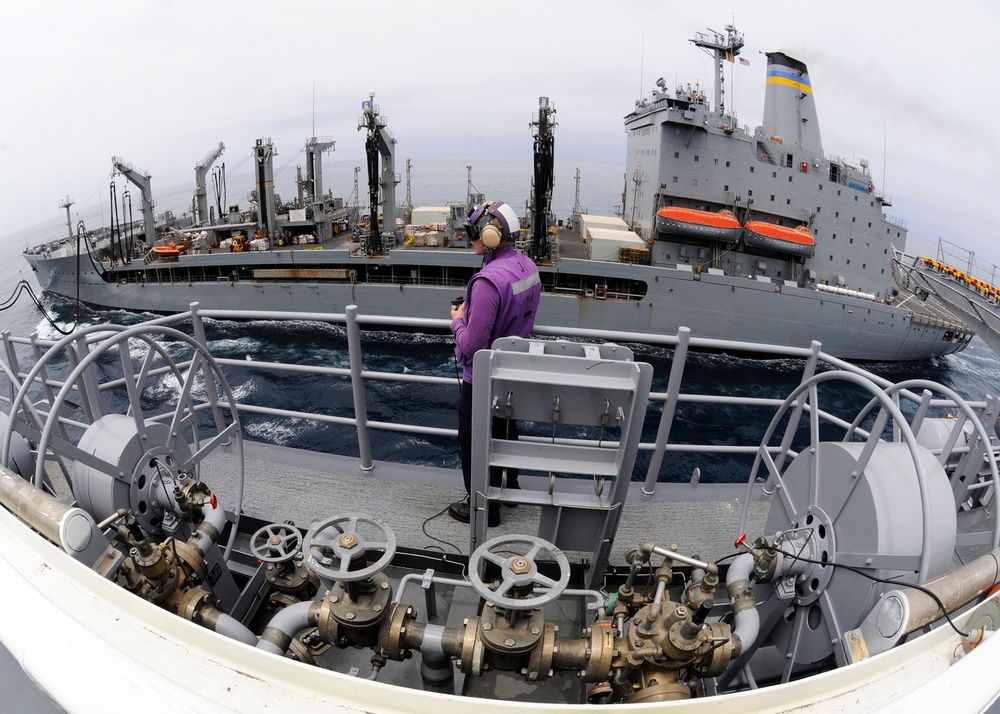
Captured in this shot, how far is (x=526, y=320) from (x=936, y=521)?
176 cm

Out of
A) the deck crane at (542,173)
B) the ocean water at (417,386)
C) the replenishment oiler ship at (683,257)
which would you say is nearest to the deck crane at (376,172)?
the replenishment oiler ship at (683,257)

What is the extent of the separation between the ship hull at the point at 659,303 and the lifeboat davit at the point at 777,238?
1.24m

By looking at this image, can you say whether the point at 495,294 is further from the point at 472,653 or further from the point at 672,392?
the point at 472,653

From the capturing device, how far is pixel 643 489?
136 inches

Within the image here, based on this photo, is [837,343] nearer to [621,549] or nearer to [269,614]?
[621,549]

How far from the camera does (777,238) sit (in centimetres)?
1756

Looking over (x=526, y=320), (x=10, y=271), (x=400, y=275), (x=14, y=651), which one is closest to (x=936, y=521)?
(x=526, y=320)

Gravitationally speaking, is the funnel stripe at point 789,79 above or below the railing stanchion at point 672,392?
above

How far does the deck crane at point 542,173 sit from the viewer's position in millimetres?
18344

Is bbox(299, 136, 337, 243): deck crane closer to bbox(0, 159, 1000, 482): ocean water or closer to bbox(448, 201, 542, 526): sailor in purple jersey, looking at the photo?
bbox(0, 159, 1000, 482): ocean water

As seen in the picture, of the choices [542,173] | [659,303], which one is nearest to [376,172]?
[542,173]

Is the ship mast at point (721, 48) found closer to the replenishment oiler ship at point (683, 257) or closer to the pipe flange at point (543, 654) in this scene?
the replenishment oiler ship at point (683, 257)

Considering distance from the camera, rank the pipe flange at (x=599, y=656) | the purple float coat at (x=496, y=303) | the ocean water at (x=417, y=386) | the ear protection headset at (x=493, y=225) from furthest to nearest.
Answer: the ocean water at (x=417, y=386) < the ear protection headset at (x=493, y=225) < the purple float coat at (x=496, y=303) < the pipe flange at (x=599, y=656)

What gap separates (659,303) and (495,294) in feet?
53.7
